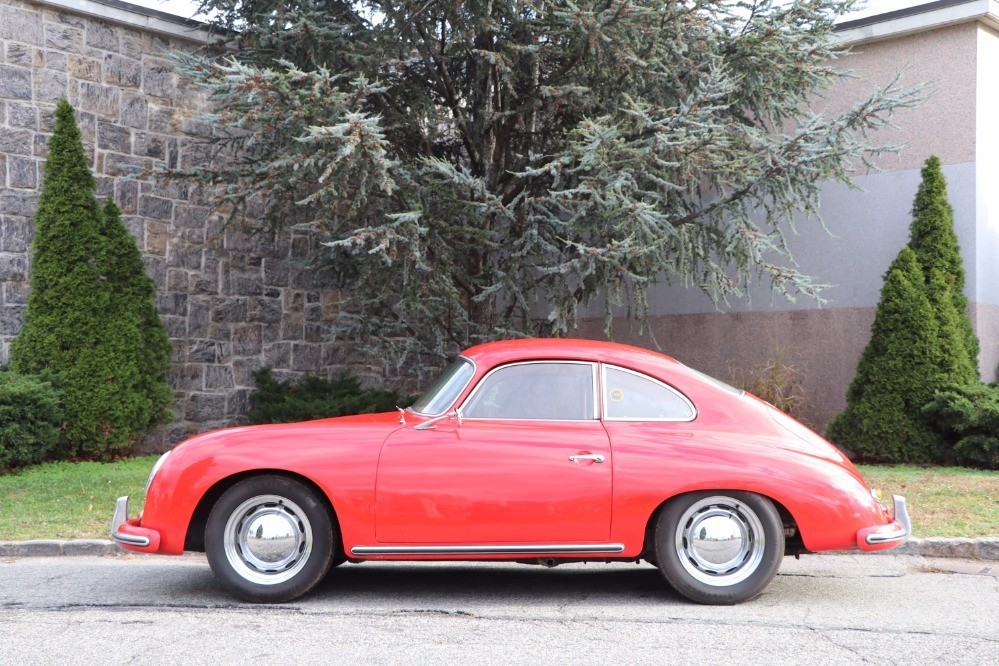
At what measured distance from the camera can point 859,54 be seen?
12.6 m

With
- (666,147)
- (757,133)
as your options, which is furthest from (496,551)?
(757,133)

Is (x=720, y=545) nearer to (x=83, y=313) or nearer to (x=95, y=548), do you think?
(x=95, y=548)

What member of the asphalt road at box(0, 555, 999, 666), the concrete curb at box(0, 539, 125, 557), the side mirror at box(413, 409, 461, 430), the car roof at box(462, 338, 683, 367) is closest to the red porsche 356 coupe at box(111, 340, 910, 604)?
the side mirror at box(413, 409, 461, 430)

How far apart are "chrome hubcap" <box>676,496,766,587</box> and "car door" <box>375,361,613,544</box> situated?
1.55 feet

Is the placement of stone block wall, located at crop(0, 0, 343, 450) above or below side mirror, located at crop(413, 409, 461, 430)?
above

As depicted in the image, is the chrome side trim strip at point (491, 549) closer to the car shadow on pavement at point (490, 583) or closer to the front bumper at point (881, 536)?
the car shadow on pavement at point (490, 583)

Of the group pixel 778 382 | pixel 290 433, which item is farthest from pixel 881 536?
pixel 778 382

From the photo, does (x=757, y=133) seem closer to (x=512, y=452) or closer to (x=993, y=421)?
(x=993, y=421)

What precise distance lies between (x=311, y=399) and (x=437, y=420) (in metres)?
7.82

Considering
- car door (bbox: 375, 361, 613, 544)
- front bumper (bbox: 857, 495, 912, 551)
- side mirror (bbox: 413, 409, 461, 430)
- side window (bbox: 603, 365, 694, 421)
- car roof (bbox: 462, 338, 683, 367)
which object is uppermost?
car roof (bbox: 462, 338, 683, 367)

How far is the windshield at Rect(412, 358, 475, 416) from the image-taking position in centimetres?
557

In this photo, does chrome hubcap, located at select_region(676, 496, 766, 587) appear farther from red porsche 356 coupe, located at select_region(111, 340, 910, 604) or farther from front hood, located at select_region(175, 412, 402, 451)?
front hood, located at select_region(175, 412, 402, 451)

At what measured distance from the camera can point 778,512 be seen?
5363 mm

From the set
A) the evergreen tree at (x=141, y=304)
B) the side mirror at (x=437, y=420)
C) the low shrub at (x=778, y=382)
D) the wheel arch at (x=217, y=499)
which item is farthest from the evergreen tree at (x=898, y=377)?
the evergreen tree at (x=141, y=304)
